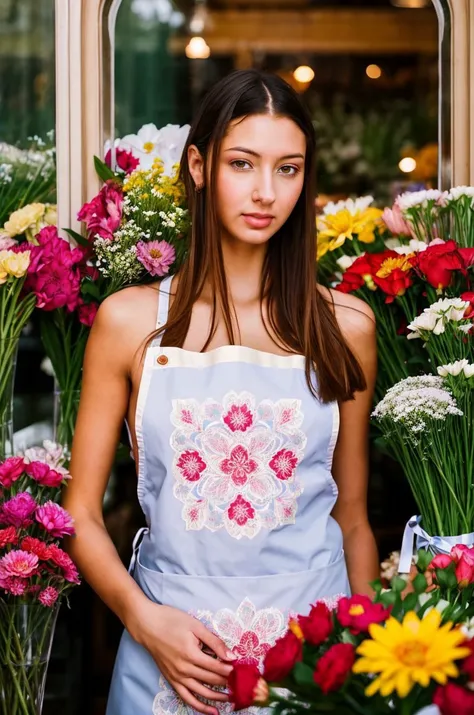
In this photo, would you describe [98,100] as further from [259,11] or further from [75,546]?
[259,11]

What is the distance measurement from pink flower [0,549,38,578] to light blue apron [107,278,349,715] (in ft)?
0.73

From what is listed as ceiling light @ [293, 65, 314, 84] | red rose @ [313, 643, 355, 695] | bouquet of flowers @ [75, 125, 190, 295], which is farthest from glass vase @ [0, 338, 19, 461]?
ceiling light @ [293, 65, 314, 84]

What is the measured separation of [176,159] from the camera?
2.26 meters

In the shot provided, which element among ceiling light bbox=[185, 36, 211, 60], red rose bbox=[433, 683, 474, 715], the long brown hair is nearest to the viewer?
red rose bbox=[433, 683, 474, 715]

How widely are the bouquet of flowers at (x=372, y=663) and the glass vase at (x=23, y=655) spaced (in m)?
0.69

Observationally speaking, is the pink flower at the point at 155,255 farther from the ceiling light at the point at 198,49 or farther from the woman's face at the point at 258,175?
the ceiling light at the point at 198,49

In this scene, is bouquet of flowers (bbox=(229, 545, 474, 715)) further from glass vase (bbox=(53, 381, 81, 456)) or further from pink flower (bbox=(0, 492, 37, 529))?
glass vase (bbox=(53, 381, 81, 456))

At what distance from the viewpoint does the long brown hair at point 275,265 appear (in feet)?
5.75

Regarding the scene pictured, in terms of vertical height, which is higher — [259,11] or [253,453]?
[259,11]

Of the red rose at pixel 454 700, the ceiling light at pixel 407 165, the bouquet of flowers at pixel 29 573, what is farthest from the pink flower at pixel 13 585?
the ceiling light at pixel 407 165

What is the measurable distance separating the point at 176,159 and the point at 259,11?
369 cm

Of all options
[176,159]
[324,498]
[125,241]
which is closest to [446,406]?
[324,498]

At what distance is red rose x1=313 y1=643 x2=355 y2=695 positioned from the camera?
3.49 ft

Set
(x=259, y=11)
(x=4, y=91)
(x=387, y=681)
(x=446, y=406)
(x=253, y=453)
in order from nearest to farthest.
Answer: (x=387, y=681) → (x=446, y=406) → (x=253, y=453) → (x=4, y=91) → (x=259, y=11)
